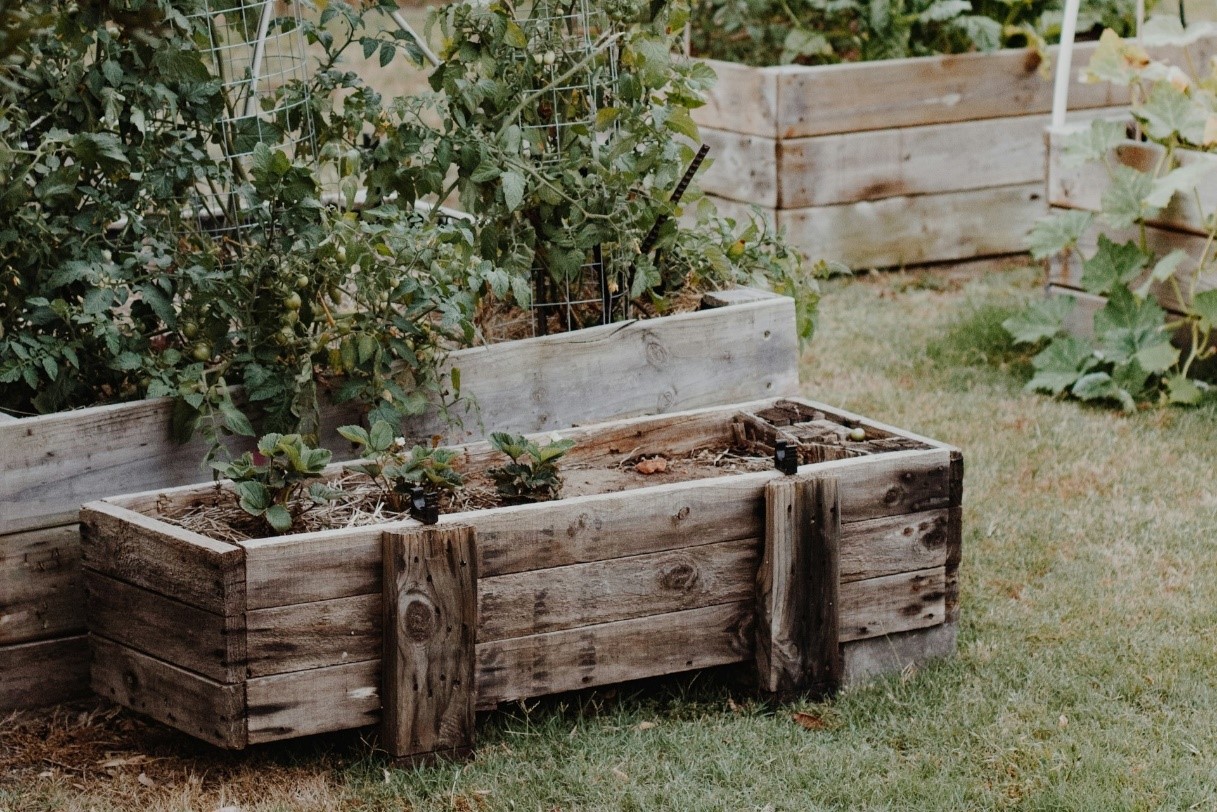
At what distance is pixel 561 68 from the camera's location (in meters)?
3.56

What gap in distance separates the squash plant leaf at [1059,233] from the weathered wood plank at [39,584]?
3.24 m

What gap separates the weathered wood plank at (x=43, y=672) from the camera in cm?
303

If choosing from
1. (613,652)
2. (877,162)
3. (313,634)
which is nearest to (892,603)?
(613,652)

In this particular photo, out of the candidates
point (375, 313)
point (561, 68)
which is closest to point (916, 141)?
point (561, 68)

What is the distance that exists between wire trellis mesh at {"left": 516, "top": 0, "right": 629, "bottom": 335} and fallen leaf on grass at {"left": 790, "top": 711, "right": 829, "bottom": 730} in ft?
3.65

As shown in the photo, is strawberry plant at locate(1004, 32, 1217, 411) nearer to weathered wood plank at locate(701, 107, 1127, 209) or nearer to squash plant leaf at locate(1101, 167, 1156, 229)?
squash plant leaf at locate(1101, 167, 1156, 229)

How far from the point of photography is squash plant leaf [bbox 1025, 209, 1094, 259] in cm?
502

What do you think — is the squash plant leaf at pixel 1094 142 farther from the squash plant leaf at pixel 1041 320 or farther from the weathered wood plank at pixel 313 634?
the weathered wood plank at pixel 313 634

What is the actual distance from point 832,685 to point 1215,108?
8.37 ft

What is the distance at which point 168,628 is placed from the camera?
2.77 meters

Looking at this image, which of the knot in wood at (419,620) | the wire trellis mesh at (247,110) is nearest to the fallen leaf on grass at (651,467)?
the knot in wood at (419,620)

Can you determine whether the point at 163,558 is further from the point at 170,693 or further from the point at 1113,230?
the point at 1113,230

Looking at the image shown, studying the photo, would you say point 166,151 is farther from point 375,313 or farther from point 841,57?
point 841,57

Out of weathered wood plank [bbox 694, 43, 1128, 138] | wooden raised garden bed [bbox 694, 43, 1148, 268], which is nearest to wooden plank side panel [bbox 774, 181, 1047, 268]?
wooden raised garden bed [bbox 694, 43, 1148, 268]
